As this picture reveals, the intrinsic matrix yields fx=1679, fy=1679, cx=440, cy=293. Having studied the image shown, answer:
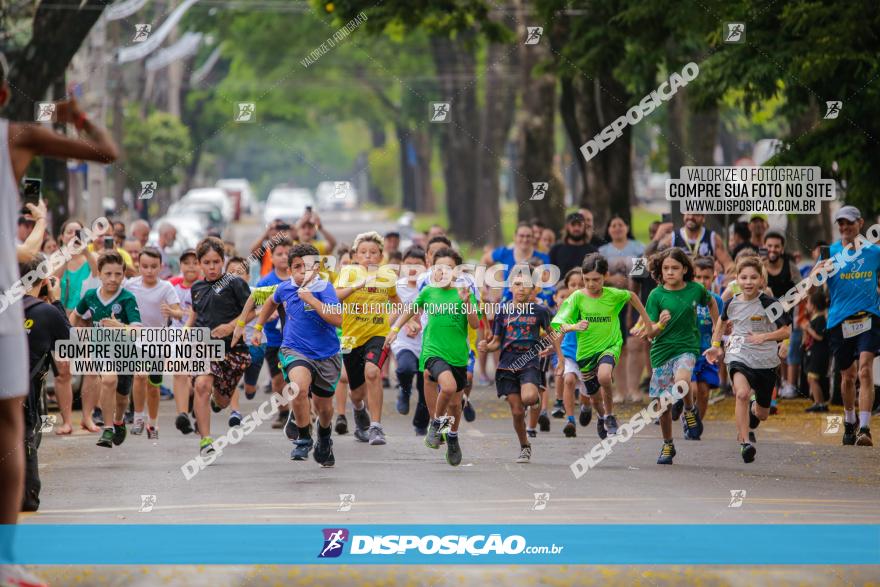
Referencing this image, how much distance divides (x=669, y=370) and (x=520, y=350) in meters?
1.22

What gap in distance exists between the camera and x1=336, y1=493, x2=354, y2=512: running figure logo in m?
10.6

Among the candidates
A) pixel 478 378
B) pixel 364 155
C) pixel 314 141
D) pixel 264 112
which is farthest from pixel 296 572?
pixel 314 141

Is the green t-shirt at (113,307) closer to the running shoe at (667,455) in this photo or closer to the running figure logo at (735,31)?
the running shoe at (667,455)

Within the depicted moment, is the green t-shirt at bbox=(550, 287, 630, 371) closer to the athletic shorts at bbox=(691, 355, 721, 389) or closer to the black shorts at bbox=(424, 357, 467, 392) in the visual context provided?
the athletic shorts at bbox=(691, 355, 721, 389)

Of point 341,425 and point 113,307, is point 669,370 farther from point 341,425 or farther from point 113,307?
point 113,307

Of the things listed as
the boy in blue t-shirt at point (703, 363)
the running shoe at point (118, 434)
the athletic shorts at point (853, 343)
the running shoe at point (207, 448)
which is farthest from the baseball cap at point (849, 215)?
the running shoe at point (118, 434)

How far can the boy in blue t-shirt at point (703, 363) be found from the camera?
14797 millimetres

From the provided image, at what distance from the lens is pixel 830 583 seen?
7.88 m

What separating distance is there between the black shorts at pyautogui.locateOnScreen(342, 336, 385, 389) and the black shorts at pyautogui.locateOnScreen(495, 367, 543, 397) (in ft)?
5.74

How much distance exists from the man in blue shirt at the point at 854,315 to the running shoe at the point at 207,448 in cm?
547

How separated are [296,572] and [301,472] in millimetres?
4741

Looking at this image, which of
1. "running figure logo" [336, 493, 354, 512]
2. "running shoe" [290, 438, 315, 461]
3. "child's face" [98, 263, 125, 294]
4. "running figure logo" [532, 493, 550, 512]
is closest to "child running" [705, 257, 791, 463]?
"running figure logo" [532, 493, 550, 512]

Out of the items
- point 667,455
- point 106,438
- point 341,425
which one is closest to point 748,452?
point 667,455

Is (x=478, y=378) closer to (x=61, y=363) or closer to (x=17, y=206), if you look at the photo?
(x=61, y=363)
